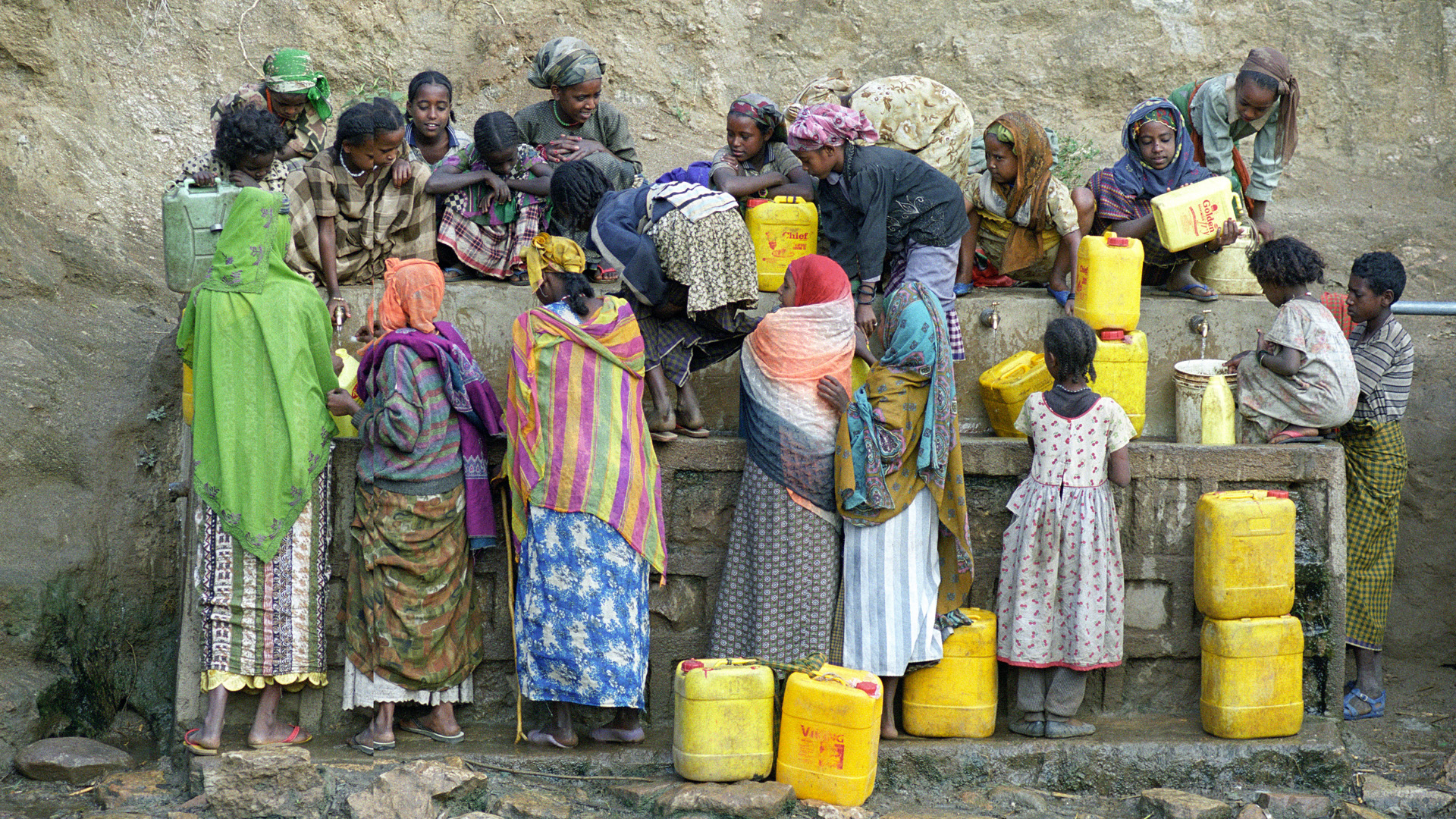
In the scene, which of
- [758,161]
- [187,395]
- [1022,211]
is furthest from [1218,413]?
[187,395]

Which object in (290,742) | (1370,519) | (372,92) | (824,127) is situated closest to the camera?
(290,742)

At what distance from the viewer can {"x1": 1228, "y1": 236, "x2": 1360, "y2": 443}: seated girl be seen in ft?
18.3

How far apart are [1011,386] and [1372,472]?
1.70m

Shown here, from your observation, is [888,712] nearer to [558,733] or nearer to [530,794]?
[558,733]

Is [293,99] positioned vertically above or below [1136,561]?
above

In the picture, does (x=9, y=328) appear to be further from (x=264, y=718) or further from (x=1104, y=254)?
(x=1104, y=254)

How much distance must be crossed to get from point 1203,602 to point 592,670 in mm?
2476


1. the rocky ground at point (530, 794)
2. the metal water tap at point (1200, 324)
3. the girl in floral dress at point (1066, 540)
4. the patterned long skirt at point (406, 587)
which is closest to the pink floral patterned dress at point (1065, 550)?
the girl in floral dress at point (1066, 540)

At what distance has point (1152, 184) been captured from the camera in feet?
21.5

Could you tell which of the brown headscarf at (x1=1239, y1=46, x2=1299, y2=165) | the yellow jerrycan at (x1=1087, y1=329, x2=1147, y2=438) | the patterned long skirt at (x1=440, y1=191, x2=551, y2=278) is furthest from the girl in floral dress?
the patterned long skirt at (x1=440, y1=191, x2=551, y2=278)

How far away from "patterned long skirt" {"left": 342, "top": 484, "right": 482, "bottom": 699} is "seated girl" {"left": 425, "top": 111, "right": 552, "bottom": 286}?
1.46 m

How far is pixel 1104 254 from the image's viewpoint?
6.02 meters

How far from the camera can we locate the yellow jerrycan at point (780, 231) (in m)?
6.23

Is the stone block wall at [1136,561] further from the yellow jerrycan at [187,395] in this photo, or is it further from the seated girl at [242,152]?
the seated girl at [242,152]
